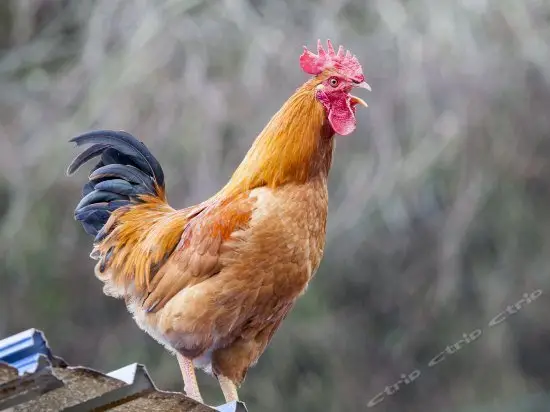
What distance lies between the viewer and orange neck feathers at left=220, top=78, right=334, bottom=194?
6.95 ft

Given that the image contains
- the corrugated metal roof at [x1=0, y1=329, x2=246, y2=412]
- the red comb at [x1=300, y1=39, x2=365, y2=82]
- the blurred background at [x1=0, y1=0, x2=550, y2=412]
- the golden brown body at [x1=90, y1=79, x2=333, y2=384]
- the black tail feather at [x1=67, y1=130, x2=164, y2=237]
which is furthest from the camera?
the blurred background at [x1=0, y1=0, x2=550, y2=412]

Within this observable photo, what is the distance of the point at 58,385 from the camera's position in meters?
1.31

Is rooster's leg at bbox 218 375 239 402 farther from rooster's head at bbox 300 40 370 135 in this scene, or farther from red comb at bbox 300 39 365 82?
red comb at bbox 300 39 365 82

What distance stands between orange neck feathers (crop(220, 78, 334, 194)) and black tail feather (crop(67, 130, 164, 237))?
0.35 meters

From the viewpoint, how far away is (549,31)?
3773 mm

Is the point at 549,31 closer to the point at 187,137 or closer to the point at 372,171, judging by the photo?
the point at 372,171

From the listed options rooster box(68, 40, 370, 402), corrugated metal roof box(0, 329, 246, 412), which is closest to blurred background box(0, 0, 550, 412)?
rooster box(68, 40, 370, 402)

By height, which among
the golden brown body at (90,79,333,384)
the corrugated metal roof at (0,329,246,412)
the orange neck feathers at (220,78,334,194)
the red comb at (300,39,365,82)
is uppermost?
the red comb at (300,39,365,82)

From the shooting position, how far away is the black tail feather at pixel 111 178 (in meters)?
2.37

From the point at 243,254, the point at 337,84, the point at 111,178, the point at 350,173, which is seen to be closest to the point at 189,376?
the point at 243,254

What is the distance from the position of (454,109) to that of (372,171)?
1.47 feet

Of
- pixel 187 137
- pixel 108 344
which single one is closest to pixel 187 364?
pixel 108 344

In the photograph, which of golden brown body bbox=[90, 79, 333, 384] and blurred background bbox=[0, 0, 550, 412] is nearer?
golden brown body bbox=[90, 79, 333, 384]

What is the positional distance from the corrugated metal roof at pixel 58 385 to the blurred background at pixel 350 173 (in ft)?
6.40
